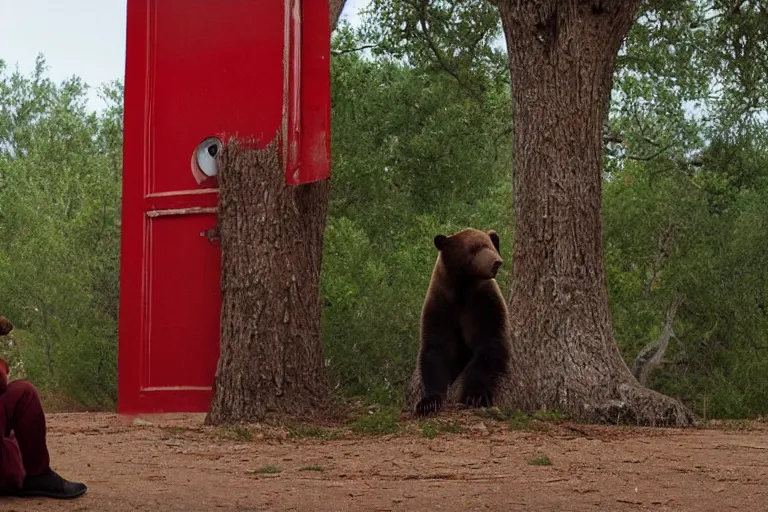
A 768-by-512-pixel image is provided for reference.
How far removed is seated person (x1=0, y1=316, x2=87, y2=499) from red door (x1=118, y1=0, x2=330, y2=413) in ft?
12.1

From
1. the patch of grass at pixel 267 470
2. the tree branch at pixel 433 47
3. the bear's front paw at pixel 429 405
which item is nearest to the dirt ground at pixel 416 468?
the patch of grass at pixel 267 470

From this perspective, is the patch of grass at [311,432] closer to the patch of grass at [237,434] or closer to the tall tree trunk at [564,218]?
the patch of grass at [237,434]

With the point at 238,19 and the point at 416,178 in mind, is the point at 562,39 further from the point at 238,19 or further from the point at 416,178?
the point at 416,178

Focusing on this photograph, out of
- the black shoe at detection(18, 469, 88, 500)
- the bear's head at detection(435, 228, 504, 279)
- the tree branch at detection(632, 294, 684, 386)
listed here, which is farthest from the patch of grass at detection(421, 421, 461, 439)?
the tree branch at detection(632, 294, 684, 386)

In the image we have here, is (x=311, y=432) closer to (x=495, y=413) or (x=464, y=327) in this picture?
(x=495, y=413)

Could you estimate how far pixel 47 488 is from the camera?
4691mm

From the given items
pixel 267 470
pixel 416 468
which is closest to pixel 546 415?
pixel 416 468

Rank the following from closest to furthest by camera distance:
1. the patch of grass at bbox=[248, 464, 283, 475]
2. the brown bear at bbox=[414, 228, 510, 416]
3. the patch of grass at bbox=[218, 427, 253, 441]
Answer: the patch of grass at bbox=[248, 464, 283, 475], the patch of grass at bbox=[218, 427, 253, 441], the brown bear at bbox=[414, 228, 510, 416]

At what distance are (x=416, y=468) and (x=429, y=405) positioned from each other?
6.20 feet

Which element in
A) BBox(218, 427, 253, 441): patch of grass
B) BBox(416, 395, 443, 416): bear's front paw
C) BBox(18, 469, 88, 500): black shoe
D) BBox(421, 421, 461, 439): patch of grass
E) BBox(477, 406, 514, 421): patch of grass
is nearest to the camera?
BBox(18, 469, 88, 500): black shoe

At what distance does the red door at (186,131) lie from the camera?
8.12m

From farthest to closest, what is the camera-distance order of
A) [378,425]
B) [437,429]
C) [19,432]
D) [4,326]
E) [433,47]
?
[433,47] → [378,425] → [437,429] → [19,432] → [4,326]

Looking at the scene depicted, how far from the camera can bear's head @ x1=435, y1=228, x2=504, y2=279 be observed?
755 cm

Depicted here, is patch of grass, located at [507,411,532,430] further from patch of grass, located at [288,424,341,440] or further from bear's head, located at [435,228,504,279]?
patch of grass, located at [288,424,341,440]
